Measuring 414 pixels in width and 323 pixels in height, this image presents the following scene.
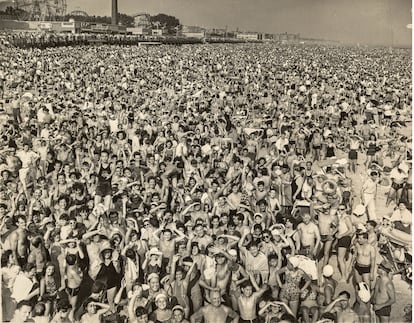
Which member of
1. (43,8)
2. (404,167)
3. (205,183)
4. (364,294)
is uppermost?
(43,8)

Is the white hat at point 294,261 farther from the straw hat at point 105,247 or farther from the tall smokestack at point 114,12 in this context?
the tall smokestack at point 114,12

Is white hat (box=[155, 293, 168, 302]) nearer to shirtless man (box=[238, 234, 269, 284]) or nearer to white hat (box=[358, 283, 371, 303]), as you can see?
shirtless man (box=[238, 234, 269, 284])

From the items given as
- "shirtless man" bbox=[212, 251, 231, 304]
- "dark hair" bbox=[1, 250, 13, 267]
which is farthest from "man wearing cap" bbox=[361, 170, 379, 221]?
"dark hair" bbox=[1, 250, 13, 267]

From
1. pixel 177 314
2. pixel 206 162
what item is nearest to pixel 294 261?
pixel 177 314

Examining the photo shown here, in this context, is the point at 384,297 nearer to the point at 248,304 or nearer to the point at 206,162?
the point at 248,304

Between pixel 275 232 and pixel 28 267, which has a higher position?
pixel 275 232

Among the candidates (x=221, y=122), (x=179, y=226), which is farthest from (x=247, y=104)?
(x=179, y=226)

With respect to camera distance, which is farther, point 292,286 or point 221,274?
point 221,274
